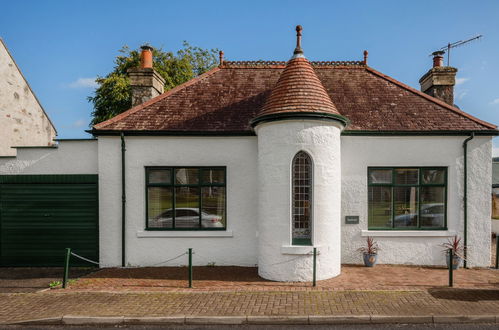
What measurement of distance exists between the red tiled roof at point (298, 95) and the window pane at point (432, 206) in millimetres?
4097

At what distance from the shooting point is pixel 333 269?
8.02 m

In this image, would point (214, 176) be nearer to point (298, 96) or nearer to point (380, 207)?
point (298, 96)

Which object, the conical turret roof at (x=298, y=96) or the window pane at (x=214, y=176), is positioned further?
the window pane at (x=214, y=176)

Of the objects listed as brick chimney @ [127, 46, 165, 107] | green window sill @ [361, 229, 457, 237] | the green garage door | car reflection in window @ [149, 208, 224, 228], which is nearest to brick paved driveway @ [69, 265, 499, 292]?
green window sill @ [361, 229, 457, 237]

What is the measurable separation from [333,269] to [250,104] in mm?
5786

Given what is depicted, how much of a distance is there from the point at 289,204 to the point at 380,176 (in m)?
3.48

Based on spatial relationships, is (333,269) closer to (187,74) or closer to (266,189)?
(266,189)

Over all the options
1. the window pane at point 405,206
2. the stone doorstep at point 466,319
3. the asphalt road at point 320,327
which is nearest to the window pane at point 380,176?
the window pane at point 405,206

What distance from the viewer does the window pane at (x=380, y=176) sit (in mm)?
9422

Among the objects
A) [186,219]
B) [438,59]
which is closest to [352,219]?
[186,219]

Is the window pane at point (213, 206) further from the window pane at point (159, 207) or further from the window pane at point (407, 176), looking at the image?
the window pane at point (407, 176)

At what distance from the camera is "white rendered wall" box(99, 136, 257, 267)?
362 inches

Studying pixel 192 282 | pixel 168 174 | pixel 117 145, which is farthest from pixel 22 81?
pixel 192 282

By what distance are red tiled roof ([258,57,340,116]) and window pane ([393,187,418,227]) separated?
349 cm
